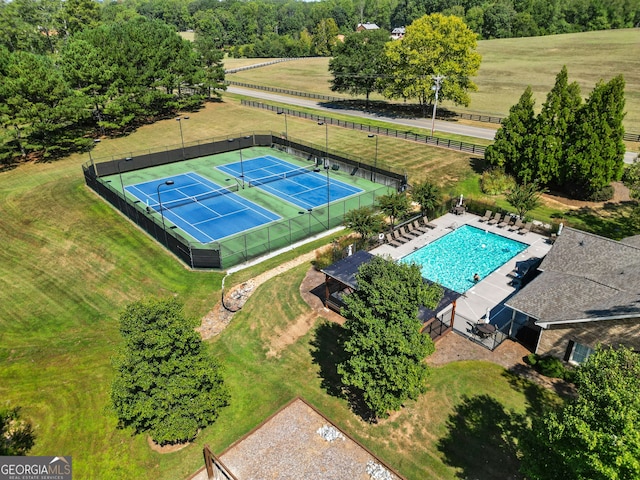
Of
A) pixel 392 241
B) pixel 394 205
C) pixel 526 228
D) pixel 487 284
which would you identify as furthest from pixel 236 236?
pixel 526 228

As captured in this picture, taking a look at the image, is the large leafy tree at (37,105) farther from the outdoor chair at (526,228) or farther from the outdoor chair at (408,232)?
the outdoor chair at (526,228)

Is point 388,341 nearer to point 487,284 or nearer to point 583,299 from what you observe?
point 583,299

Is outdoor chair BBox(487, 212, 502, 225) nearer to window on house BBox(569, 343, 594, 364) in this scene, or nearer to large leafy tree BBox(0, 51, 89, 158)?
window on house BBox(569, 343, 594, 364)

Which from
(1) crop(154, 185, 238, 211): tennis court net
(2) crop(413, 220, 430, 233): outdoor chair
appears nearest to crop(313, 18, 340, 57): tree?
(1) crop(154, 185, 238, 211): tennis court net

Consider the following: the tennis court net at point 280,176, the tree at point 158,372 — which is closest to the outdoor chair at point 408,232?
the tennis court net at point 280,176

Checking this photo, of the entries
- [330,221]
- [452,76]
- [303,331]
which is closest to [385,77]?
[452,76]
